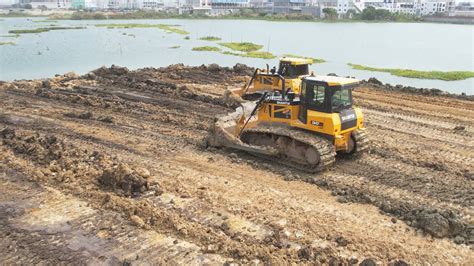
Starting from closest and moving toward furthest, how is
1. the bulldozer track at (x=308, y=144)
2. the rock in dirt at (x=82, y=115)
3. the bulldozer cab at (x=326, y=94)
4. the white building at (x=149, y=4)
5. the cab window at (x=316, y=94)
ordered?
the bulldozer track at (x=308, y=144), the bulldozer cab at (x=326, y=94), the cab window at (x=316, y=94), the rock in dirt at (x=82, y=115), the white building at (x=149, y=4)

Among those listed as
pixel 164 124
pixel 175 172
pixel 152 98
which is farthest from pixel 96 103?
pixel 175 172

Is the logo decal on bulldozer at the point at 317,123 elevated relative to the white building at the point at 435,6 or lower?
lower

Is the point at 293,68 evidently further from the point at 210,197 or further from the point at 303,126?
the point at 210,197

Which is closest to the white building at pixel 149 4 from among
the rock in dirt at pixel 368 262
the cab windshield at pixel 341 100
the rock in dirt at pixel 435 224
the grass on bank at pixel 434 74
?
the grass on bank at pixel 434 74

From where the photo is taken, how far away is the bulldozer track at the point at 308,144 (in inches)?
412

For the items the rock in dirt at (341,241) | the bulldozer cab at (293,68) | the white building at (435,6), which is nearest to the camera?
the rock in dirt at (341,241)

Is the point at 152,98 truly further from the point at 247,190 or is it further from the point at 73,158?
the point at 247,190

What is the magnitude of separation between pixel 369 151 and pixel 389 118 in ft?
16.0

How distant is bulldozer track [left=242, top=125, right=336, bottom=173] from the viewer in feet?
34.3

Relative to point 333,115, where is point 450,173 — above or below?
below

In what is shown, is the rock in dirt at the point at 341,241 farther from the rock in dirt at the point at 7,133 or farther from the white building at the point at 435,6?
the white building at the point at 435,6

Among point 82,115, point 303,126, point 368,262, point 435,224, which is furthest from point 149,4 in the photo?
point 368,262

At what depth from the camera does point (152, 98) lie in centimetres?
1923

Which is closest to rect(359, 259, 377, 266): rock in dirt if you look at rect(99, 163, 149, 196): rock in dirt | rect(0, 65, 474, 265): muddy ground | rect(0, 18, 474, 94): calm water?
rect(0, 65, 474, 265): muddy ground
